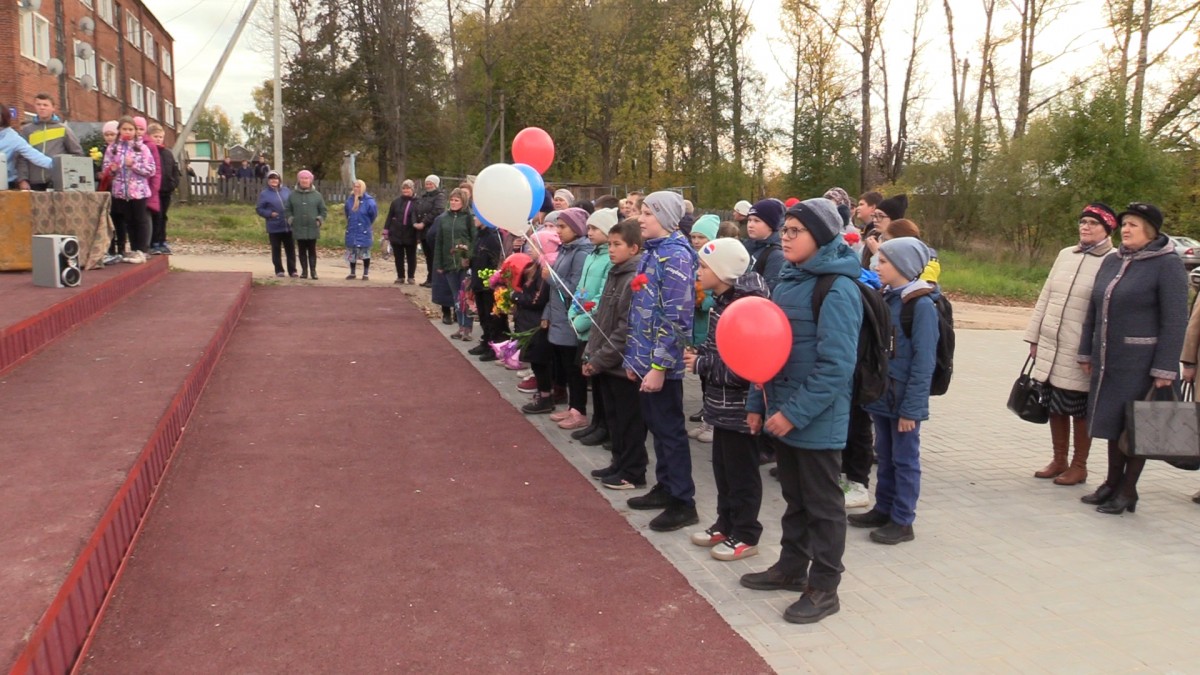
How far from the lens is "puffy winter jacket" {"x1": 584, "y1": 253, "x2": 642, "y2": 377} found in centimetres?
534

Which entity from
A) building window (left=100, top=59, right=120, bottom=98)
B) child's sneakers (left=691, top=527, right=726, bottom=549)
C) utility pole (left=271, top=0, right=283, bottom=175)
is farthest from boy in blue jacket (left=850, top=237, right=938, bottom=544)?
building window (left=100, top=59, right=120, bottom=98)

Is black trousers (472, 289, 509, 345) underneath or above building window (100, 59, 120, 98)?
underneath

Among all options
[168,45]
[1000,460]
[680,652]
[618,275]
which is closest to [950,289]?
[1000,460]

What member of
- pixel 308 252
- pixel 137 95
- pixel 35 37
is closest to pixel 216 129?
pixel 137 95

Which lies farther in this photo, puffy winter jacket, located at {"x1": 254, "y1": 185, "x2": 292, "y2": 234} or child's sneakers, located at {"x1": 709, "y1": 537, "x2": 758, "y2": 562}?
puffy winter jacket, located at {"x1": 254, "y1": 185, "x2": 292, "y2": 234}

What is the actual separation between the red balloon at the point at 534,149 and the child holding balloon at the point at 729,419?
4010 mm

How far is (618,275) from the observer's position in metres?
5.50

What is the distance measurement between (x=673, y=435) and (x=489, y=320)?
202 inches

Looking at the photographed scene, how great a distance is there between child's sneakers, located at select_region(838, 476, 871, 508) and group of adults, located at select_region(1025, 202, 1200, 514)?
151 centimetres

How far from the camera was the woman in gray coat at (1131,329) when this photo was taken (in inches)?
208

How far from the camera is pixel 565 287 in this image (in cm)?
664

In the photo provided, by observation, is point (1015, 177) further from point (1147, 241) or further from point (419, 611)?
point (419, 611)

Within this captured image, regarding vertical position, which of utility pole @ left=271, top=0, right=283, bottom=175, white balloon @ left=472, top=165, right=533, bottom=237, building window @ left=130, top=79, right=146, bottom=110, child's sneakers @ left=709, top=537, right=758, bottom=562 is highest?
building window @ left=130, top=79, right=146, bottom=110

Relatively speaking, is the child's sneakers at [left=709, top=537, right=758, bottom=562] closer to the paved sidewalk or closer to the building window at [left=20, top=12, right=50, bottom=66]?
the paved sidewalk
